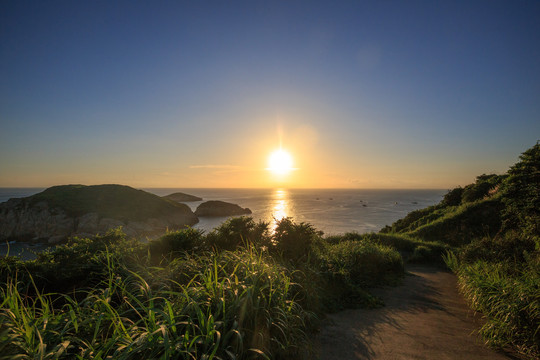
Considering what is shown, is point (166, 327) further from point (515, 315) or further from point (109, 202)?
point (109, 202)

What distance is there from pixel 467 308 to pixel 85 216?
51.6 m

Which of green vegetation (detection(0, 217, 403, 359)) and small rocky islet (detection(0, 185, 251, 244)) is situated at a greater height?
green vegetation (detection(0, 217, 403, 359))

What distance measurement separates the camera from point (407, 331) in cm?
530

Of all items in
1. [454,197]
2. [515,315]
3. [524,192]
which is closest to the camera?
[515,315]

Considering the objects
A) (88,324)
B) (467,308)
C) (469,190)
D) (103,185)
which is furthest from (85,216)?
(469,190)

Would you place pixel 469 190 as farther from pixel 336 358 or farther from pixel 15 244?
pixel 15 244

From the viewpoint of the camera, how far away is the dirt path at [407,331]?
4.39 m

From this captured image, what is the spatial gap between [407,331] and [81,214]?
5172 cm

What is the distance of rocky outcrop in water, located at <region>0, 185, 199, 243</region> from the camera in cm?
3897

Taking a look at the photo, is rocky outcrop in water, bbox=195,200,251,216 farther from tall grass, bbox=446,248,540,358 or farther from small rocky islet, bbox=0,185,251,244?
tall grass, bbox=446,248,540,358

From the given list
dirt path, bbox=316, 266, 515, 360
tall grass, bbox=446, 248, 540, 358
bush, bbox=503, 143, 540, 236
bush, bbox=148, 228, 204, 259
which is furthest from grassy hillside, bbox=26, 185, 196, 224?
bush, bbox=503, 143, 540, 236

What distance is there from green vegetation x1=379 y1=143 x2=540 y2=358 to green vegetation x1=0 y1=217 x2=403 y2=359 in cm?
283

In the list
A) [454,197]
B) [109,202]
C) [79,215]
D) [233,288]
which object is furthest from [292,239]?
[109,202]

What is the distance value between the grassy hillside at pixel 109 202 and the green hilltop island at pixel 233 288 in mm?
41090
